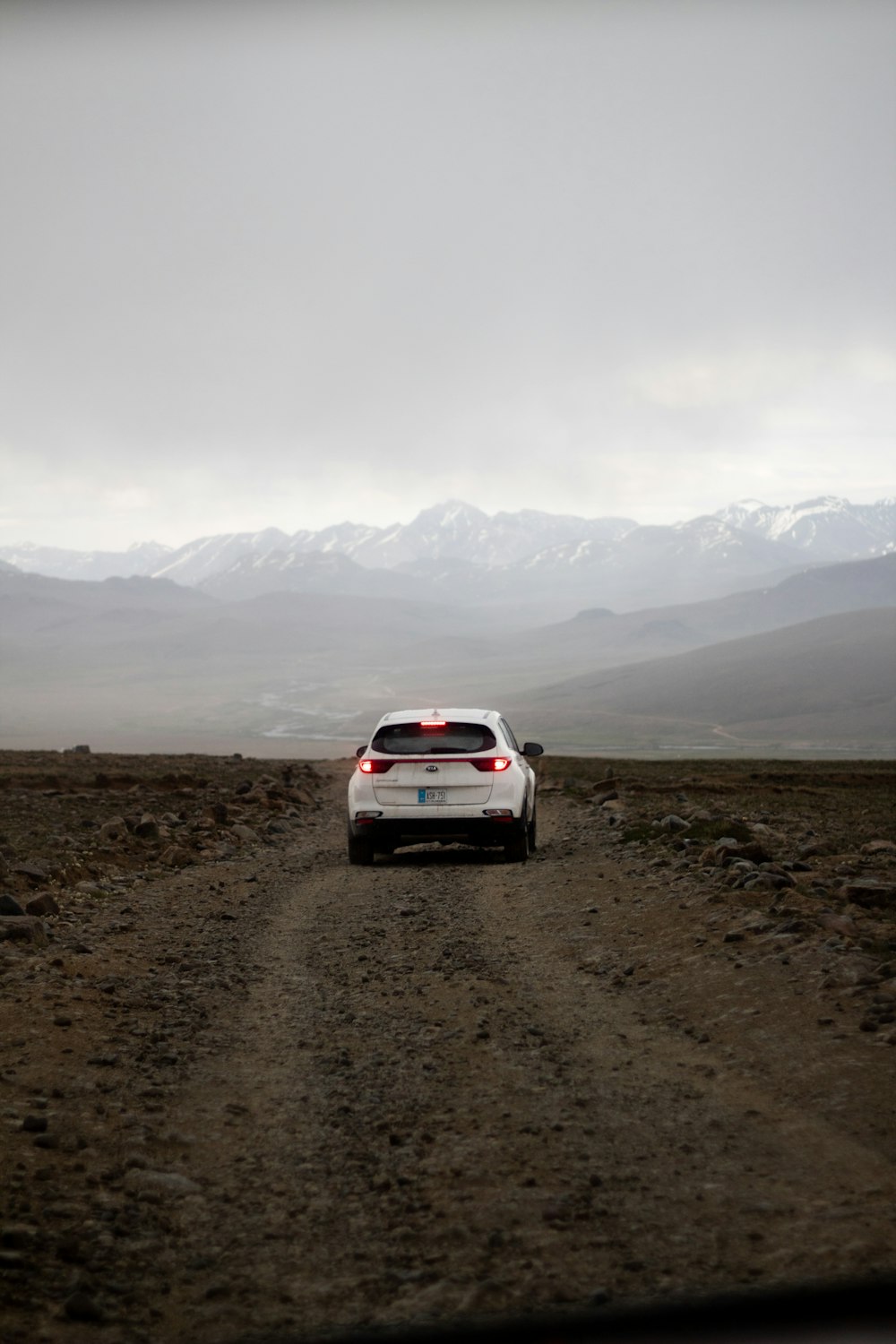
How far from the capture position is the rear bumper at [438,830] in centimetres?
1535

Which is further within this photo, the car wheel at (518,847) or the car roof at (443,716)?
the car roof at (443,716)

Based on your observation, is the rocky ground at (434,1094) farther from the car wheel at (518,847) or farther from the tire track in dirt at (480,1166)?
the car wheel at (518,847)

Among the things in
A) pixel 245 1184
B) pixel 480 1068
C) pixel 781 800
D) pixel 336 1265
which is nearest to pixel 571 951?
pixel 480 1068

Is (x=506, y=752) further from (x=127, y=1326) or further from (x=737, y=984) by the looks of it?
(x=127, y=1326)

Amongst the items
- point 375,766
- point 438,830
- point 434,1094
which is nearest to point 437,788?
point 438,830

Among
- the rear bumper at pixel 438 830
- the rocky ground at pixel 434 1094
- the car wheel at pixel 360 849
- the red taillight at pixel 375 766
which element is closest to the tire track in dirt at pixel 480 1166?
the rocky ground at pixel 434 1094

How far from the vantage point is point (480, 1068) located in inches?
260

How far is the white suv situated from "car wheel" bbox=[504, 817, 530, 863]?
0.04ft

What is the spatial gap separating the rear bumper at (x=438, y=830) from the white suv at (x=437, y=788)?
0.04 feet

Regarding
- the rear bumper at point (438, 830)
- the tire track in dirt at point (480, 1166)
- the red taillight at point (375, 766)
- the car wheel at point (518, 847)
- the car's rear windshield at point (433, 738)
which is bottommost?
the tire track in dirt at point (480, 1166)

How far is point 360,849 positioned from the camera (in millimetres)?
16000

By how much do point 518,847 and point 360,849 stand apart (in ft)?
6.93

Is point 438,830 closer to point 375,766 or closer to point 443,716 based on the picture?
point 375,766

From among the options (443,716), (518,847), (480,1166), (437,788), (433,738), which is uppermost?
(443,716)
